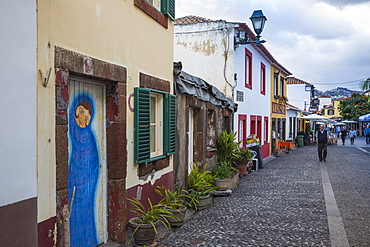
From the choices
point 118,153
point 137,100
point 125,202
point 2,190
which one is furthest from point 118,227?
point 2,190

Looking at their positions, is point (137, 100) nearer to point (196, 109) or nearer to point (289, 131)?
point (196, 109)

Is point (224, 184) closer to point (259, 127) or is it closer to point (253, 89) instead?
point (253, 89)

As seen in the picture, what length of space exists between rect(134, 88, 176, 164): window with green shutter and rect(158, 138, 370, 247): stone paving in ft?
4.51

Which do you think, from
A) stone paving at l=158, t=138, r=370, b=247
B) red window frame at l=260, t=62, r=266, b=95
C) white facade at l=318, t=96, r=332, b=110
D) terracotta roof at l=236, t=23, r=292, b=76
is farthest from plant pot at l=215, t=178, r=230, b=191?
white facade at l=318, t=96, r=332, b=110

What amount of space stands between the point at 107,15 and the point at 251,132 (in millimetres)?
12881

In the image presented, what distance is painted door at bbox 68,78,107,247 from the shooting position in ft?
14.2

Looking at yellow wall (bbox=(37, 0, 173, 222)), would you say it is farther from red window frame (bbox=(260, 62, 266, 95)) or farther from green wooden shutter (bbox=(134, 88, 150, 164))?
red window frame (bbox=(260, 62, 266, 95))

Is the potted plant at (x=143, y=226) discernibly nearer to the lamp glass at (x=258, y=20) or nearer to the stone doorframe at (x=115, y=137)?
the stone doorframe at (x=115, y=137)

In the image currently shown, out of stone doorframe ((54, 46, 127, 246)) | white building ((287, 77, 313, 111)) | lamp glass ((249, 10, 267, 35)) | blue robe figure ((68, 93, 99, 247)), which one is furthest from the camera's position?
white building ((287, 77, 313, 111))

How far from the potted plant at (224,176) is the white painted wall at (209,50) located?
3504 mm

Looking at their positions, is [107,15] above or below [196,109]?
above

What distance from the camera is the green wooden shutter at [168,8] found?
6.76 metres

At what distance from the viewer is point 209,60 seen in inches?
531

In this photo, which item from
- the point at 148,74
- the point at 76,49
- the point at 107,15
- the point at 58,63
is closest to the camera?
the point at 58,63
